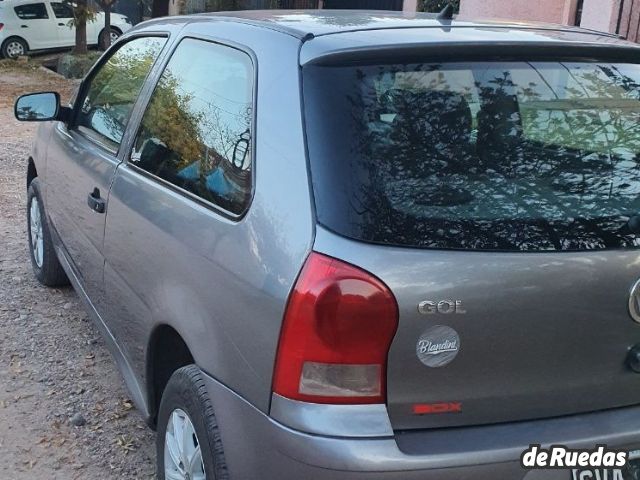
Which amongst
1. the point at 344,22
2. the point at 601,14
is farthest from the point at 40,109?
the point at 601,14

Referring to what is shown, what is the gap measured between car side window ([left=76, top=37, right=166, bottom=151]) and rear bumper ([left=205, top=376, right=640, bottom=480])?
1736 millimetres

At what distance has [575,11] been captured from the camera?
10781mm

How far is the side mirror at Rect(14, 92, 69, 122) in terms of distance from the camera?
14.0 ft

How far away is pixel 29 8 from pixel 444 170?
2077 centimetres

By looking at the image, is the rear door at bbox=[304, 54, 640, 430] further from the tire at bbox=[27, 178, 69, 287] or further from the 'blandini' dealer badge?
the tire at bbox=[27, 178, 69, 287]

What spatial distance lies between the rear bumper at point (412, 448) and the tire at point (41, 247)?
3.05 m

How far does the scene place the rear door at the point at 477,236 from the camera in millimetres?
2078

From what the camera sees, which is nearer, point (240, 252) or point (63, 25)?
point (240, 252)

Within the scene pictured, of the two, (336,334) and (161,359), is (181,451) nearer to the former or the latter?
(161,359)

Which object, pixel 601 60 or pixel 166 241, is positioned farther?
pixel 166 241

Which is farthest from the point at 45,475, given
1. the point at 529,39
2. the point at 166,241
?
the point at 529,39

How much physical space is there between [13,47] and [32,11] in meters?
1.20

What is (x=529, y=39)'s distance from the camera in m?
2.52

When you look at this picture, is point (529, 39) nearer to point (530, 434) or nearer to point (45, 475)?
point (530, 434)
